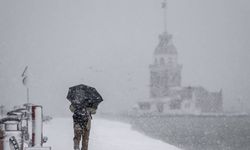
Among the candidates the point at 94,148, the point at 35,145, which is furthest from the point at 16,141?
the point at 94,148

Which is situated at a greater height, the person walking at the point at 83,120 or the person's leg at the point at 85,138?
the person walking at the point at 83,120

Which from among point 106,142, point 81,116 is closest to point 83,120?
point 81,116

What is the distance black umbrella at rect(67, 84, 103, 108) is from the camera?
475 inches

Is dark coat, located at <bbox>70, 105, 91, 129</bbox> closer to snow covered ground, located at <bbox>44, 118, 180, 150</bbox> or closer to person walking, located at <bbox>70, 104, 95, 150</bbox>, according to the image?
person walking, located at <bbox>70, 104, 95, 150</bbox>

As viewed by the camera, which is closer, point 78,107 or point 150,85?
point 78,107

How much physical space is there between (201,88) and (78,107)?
598 ft

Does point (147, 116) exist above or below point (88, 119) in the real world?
below

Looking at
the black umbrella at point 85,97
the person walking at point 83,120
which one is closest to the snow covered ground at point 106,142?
the person walking at point 83,120

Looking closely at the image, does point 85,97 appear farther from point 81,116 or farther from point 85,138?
point 85,138

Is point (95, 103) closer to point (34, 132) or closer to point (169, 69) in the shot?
point (34, 132)

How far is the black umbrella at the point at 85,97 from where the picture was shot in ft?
39.6

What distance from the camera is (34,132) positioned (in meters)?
10.1

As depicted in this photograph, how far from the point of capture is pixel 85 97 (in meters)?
12.1

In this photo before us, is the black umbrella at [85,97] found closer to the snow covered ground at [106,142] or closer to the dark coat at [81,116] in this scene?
the dark coat at [81,116]
